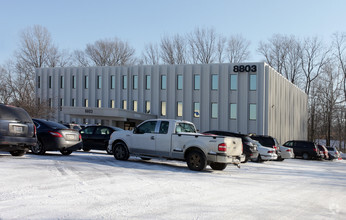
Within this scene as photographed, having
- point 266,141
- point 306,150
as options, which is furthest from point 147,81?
point 266,141

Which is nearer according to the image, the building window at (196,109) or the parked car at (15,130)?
the parked car at (15,130)

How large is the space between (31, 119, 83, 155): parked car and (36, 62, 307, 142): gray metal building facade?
25.3 metres

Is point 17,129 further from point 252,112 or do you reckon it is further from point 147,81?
point 147,81

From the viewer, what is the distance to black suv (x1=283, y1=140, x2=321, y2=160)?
31.1m

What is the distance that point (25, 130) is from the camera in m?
12.8

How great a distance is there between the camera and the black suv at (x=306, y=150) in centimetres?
3108

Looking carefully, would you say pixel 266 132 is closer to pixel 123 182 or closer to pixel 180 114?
pixel 180 114

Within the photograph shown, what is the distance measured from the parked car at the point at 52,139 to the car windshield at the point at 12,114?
1.58 m

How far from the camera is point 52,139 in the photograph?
47.6ft

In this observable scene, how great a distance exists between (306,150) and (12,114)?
82.4 ft

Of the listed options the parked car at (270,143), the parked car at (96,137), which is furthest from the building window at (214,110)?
the parked car at (96,137)

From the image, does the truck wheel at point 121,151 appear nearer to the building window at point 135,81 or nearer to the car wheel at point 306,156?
the car wheel at point 306,156

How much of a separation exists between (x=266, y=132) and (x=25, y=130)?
3353 cm

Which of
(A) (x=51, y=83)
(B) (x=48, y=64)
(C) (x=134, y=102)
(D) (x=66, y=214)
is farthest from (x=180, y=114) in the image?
(D) (x=66, y=214)
